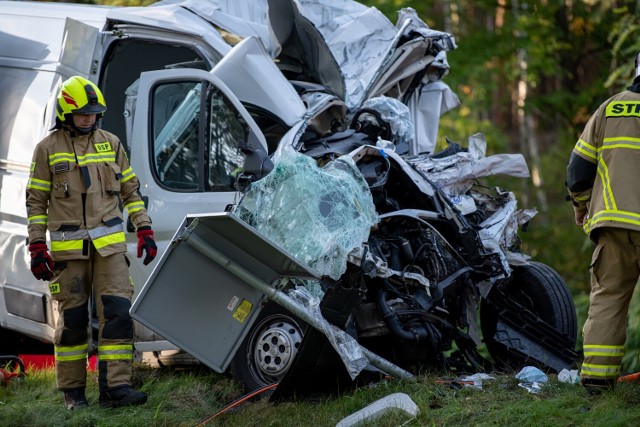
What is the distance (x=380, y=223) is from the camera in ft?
18.8

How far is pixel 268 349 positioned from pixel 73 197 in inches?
56.0

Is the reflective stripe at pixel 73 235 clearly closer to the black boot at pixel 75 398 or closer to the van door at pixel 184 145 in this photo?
the van door at pixel 184 145

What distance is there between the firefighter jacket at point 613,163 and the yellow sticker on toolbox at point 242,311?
185 centimetres

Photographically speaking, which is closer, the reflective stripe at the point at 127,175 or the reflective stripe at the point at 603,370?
the reflective stripe at the point at 603,370

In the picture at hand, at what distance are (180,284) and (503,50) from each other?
9.88 metres

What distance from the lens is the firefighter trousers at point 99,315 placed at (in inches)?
215

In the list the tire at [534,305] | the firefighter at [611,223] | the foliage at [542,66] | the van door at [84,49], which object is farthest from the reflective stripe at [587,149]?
the foliage at [542,66]

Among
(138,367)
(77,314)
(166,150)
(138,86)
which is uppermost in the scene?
(138,86)

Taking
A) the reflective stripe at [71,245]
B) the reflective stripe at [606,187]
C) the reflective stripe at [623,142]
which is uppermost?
the reflective stripe at [623,142]

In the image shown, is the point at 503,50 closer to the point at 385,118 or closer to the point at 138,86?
the point at 385,118

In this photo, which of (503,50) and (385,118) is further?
(503,50)

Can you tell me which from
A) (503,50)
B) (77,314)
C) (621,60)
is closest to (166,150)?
(77,314)

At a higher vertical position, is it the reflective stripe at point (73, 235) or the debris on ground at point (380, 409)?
the reflective stripe at point (73, 235)

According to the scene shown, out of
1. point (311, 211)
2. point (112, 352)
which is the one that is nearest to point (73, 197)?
point (112, 352)
